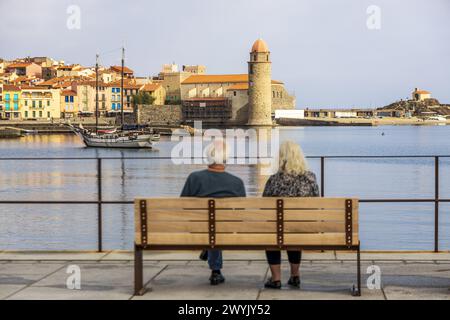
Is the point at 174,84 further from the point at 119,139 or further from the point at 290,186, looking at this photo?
the point at 290,186

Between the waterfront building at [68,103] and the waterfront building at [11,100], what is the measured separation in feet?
24.4

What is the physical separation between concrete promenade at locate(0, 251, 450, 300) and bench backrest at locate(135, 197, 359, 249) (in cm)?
33

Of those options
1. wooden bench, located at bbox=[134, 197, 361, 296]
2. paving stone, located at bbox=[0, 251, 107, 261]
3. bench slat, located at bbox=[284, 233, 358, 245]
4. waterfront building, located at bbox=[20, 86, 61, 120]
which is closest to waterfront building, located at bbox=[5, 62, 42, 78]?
waterfront building, located at bbox=[20, 86, 61, 120]

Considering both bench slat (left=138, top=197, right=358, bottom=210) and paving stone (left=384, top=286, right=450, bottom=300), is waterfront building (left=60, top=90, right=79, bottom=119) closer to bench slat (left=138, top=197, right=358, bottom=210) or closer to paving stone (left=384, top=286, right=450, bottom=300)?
bench slat (left=138, top=197, right=358, bottom=210)

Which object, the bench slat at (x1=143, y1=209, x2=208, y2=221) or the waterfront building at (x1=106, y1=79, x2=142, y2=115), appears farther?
the waterfront building at (x1=106, y1=79, x2=142, y2=115)

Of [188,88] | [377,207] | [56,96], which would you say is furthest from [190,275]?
[188,88]

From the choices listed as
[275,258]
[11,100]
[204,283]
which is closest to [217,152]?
[275,258]

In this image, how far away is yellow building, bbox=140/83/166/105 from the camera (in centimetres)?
12564

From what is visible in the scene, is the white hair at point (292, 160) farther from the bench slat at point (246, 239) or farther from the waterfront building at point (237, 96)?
the waterfront building at point (237, 96)

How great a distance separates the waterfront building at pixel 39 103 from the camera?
4299 inches

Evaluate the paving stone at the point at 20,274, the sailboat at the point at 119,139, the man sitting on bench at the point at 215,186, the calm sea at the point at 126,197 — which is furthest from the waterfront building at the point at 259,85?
the man sitting on bench at the point at 215,186

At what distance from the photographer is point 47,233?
62.8ft
